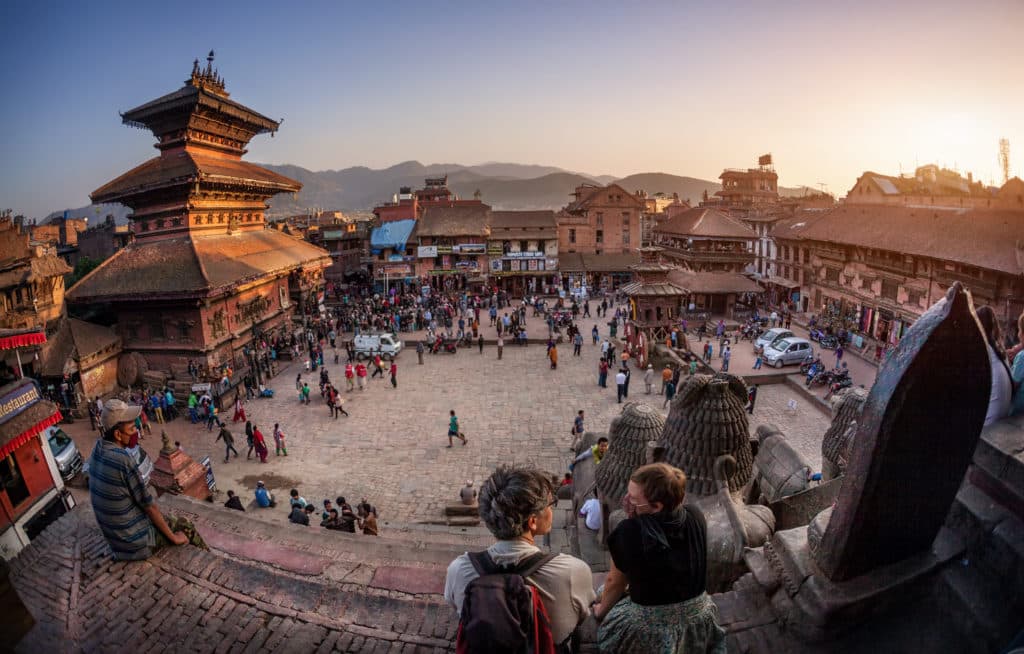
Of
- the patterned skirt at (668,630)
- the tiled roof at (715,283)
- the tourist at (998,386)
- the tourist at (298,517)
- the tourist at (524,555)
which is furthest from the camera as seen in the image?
the tiled roof at (715,283)

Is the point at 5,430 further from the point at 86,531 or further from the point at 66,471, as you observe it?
the point at 66,471

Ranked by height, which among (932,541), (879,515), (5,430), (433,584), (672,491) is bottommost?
(433,584)

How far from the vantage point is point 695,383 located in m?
5.82

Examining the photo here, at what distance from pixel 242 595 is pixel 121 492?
5.05 feet

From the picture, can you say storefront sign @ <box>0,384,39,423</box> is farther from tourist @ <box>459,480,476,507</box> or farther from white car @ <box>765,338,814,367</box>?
white car @ <box>765,338,814,367</box>

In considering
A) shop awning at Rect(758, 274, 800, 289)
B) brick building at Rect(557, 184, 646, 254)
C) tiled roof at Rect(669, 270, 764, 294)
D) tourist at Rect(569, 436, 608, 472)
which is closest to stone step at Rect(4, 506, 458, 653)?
tourist at Rect(569, 436, 608, 472)

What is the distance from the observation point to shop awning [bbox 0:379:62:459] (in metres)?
8.23

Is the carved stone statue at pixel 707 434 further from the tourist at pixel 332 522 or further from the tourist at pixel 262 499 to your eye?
the tourist at pixel 262 499

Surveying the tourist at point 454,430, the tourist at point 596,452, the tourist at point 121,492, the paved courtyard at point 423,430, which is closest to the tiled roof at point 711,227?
the paved courtyard at point 423,430

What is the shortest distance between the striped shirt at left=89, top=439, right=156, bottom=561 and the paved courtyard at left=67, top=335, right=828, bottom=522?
6.61m

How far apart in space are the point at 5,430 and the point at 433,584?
7.88m

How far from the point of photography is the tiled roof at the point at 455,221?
41594mm

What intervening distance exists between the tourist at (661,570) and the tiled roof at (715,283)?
97.7 feet

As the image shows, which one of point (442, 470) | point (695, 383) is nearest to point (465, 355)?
point (442, 470)
